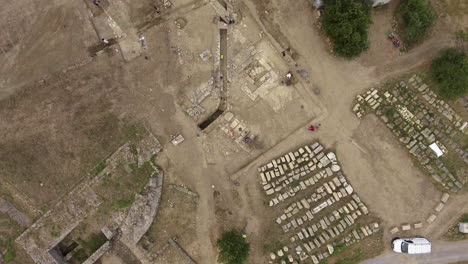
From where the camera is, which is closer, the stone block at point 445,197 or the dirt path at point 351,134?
the stone block at point 445,197

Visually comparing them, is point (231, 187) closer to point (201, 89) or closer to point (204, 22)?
point (201, 89)

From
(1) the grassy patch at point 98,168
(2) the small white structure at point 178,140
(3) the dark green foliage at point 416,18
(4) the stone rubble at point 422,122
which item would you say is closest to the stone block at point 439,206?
(4) the stone rubble at point 422,122

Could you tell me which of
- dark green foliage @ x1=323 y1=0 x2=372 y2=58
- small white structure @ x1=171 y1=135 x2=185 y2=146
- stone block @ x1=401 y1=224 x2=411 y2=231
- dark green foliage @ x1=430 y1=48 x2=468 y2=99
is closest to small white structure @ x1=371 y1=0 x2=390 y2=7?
dark green foliage @ x1=323 y1=0 x2=372 y2=58

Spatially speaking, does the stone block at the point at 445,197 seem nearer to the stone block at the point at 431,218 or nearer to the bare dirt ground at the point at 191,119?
the bare dirt ground at the point at 191,119

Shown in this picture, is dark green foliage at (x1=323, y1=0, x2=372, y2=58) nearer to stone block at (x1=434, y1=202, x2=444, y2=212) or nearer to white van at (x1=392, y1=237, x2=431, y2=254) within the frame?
stone block at (x1=434, y1=202, x2=444, y2=212)

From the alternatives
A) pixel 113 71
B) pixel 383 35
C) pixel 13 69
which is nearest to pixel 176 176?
pixel 113 71

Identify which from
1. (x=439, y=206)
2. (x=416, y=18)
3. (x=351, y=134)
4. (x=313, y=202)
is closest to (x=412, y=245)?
(x=439, y=206)
